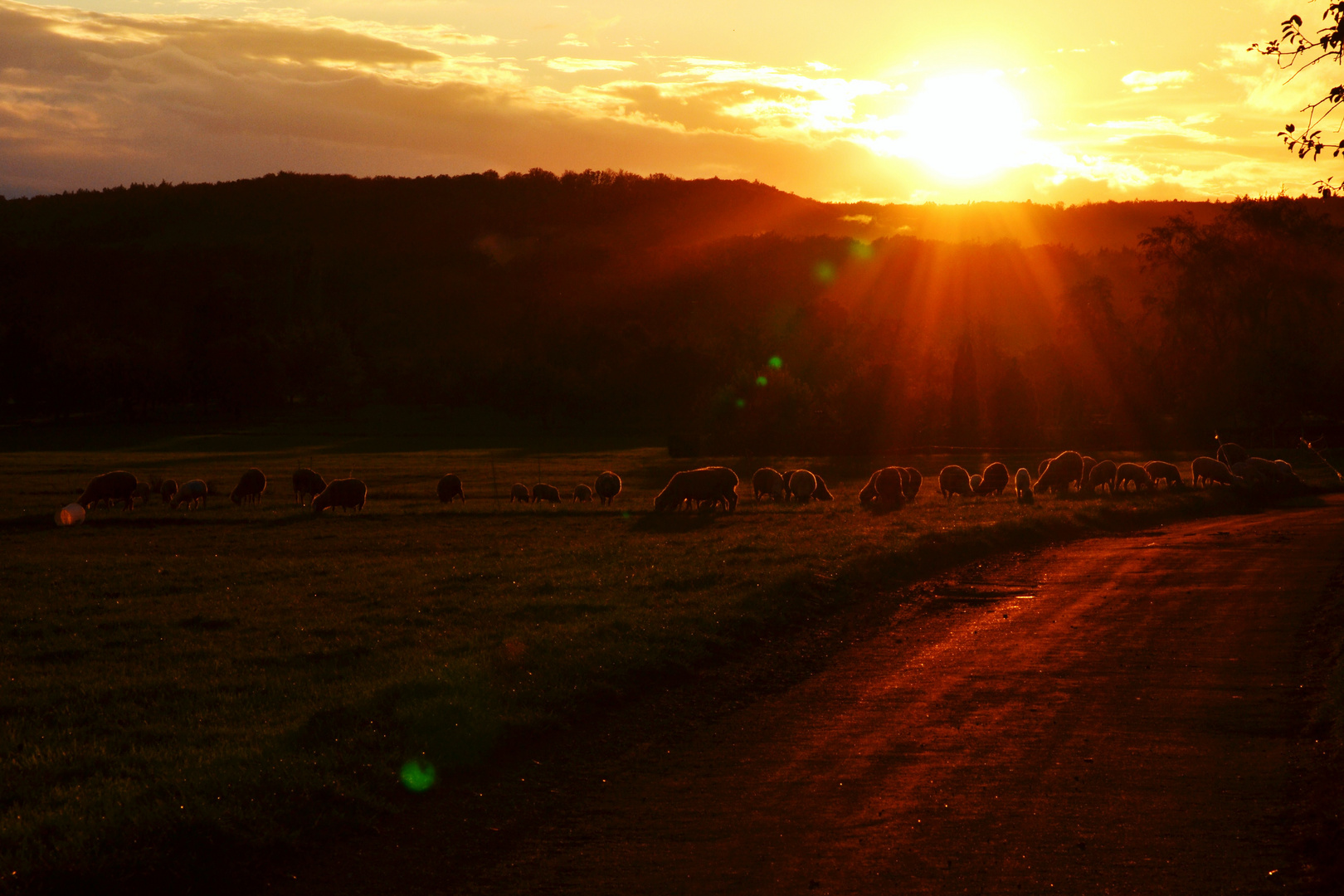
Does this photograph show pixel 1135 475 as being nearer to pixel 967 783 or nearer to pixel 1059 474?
pixel 1059 474

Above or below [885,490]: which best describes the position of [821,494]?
below

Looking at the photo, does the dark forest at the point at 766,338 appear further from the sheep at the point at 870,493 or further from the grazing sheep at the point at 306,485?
the grazing sheep at the point at 306,485

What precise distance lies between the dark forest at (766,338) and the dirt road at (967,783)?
560cm

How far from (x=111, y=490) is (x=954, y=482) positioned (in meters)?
28.2

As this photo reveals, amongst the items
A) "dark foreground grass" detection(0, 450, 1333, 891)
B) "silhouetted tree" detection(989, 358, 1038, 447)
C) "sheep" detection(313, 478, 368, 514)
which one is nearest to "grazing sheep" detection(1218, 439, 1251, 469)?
"dark foreground grass" detection(0, 450, 1333, 891)

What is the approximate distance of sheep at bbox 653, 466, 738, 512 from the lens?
36.4 meters

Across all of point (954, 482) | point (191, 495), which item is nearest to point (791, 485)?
point (954, 482)

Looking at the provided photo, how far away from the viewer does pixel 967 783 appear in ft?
27.6

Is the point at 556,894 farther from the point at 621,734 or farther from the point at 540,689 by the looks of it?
the point at 540,689

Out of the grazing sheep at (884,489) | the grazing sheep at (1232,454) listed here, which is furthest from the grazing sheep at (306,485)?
the grazing sheep at (1232,454)

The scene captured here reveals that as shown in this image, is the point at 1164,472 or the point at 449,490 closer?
the point at 1164,472

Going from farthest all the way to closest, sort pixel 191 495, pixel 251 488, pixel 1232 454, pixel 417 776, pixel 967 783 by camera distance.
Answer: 1. pixel 1232 454
2. pixel 251 488
3. pixel 191 495
4. pixel 417 776
5. pixel 967 783

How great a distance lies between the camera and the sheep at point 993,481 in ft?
130

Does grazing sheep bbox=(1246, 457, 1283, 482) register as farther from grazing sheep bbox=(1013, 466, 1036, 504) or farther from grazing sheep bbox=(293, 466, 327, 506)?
grazing sheep bbox=(293, 466, 327, 506)
